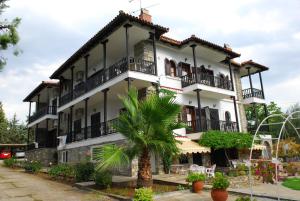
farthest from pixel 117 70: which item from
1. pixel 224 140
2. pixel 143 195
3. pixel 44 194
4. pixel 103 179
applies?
pixel 143 195

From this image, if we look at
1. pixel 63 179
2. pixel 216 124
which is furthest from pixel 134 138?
pixel 216 124

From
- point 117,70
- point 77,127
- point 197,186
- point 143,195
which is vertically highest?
point 117,70

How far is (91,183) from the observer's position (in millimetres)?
14898

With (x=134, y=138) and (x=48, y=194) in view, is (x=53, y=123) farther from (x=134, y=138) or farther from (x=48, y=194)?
(x=134, y=138)

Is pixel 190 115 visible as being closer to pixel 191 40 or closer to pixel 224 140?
pixel 224 140

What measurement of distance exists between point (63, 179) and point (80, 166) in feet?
7.57

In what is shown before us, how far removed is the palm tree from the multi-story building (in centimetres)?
583

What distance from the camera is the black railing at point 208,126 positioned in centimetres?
2059

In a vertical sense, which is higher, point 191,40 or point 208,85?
point 191,40

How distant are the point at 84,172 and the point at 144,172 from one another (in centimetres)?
576

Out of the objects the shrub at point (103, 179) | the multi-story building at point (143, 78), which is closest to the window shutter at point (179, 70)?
the multi-story building at point (143, 78)

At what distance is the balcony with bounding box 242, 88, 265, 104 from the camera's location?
85.9 ft

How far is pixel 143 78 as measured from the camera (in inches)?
729

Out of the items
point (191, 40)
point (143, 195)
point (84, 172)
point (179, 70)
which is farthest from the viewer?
point (179, 70)
